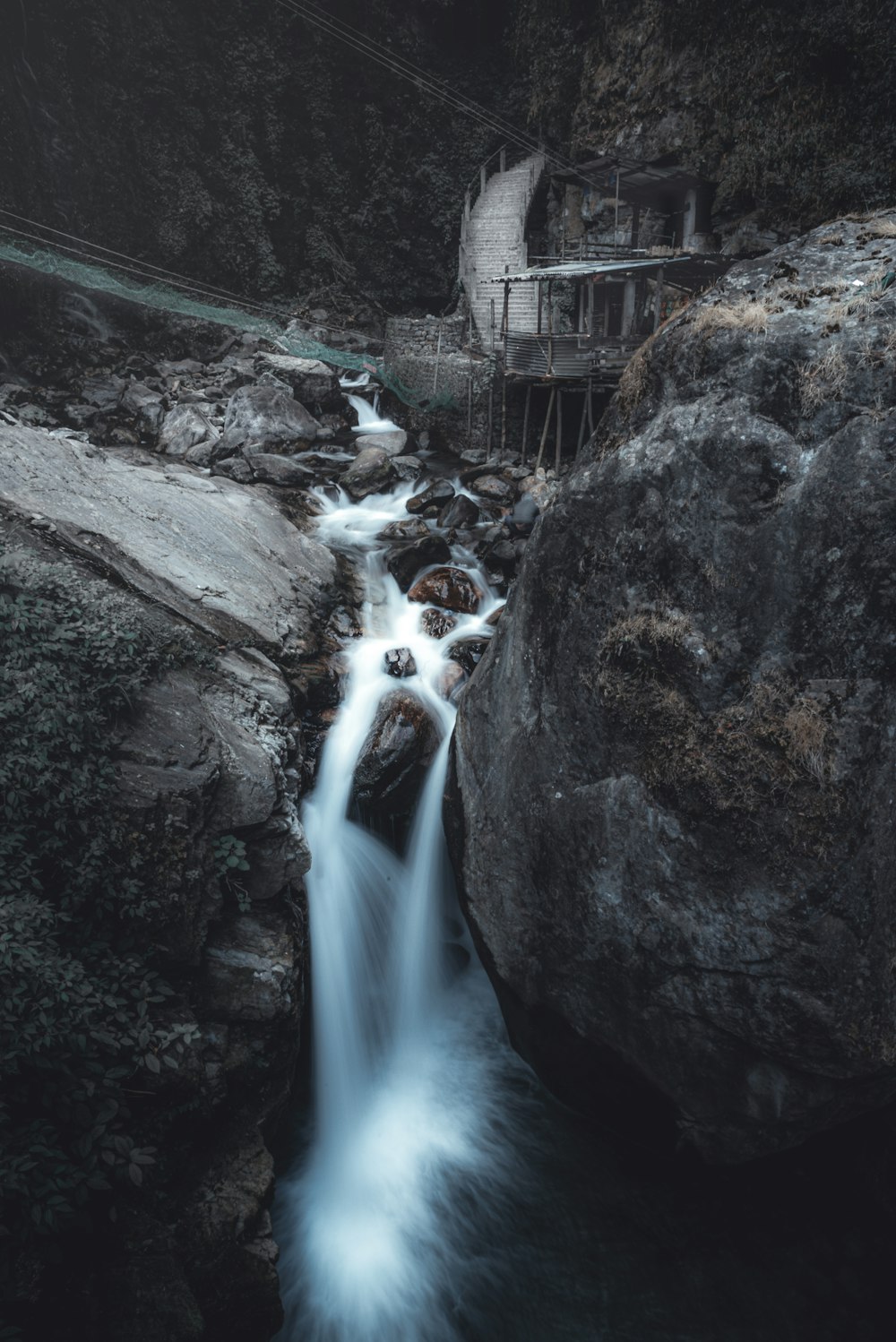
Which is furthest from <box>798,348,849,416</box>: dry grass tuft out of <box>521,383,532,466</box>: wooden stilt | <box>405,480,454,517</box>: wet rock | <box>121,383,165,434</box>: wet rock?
<box>121,383,165,434</box>: wet rock

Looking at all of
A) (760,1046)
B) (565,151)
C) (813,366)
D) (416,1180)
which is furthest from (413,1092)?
(565,151)

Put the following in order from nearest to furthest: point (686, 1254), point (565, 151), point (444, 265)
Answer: point (686, 1254) → point (565, 151) → point (444, 265)

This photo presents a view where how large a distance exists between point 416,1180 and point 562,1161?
1.38 metres

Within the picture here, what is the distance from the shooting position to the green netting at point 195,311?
2088 centimetres

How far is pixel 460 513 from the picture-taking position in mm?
15391

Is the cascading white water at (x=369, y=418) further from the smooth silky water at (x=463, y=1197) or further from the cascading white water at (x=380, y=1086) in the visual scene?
the smooth silky water at (x=463, y=1197)

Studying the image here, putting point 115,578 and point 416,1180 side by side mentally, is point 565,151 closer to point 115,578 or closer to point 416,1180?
point 115,578

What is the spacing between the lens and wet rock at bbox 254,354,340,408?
19.7 metres

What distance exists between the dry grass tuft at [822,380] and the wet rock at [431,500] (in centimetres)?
1085

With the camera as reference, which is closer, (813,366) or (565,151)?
(813,366)

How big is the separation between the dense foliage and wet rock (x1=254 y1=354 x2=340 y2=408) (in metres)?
A: 14.1

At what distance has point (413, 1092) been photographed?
7.58 meters

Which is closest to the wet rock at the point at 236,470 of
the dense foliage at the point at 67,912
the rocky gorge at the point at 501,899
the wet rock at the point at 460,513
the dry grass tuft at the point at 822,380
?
the wet rock at the point at 460,513

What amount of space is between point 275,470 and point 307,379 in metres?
5.48
